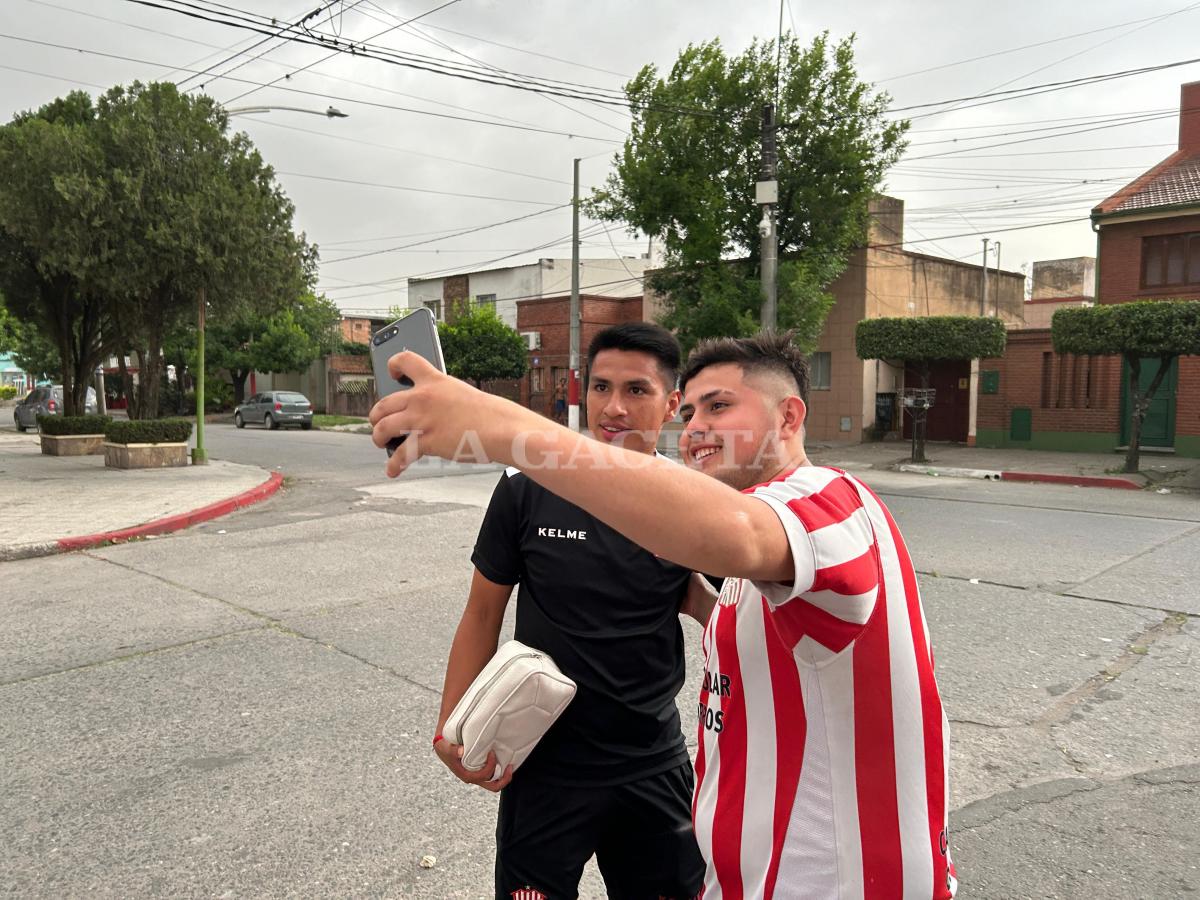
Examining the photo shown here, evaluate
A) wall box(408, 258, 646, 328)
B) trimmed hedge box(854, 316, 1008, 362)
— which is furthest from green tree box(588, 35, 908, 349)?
wall box(408, 258, 646, 328)

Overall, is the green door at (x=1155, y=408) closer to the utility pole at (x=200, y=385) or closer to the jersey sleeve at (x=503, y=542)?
the utility pole at (x=200, y=385)

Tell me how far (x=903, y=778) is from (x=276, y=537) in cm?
942

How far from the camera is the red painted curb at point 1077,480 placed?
15791 millimetres

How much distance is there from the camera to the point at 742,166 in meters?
22.0

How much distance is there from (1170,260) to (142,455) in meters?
23.3

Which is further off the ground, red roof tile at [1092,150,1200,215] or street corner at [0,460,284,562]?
red roof tile at [1092,150,1200,215]

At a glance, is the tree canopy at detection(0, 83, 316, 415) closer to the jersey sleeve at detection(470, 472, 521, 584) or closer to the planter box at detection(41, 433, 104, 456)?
the planter box at detection(41, 433, 104, 456)

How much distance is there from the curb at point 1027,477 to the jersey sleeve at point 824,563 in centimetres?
1679

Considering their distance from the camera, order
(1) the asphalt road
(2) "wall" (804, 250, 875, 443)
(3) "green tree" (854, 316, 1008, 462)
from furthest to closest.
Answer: (2) "wall" (804, 250, 875, 443), (3) "green tree" (854, 316, 1008, 462), (1) the asphalt road

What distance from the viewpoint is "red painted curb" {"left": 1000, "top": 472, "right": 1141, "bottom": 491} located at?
15.8 metres

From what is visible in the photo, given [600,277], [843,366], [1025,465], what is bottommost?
[1025,465]

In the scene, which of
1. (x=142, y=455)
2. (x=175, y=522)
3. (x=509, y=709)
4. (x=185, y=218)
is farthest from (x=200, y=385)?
(x=509, y=709)

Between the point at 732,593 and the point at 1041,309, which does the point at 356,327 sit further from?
the point at 732,593

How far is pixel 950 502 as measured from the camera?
42.9 ft
